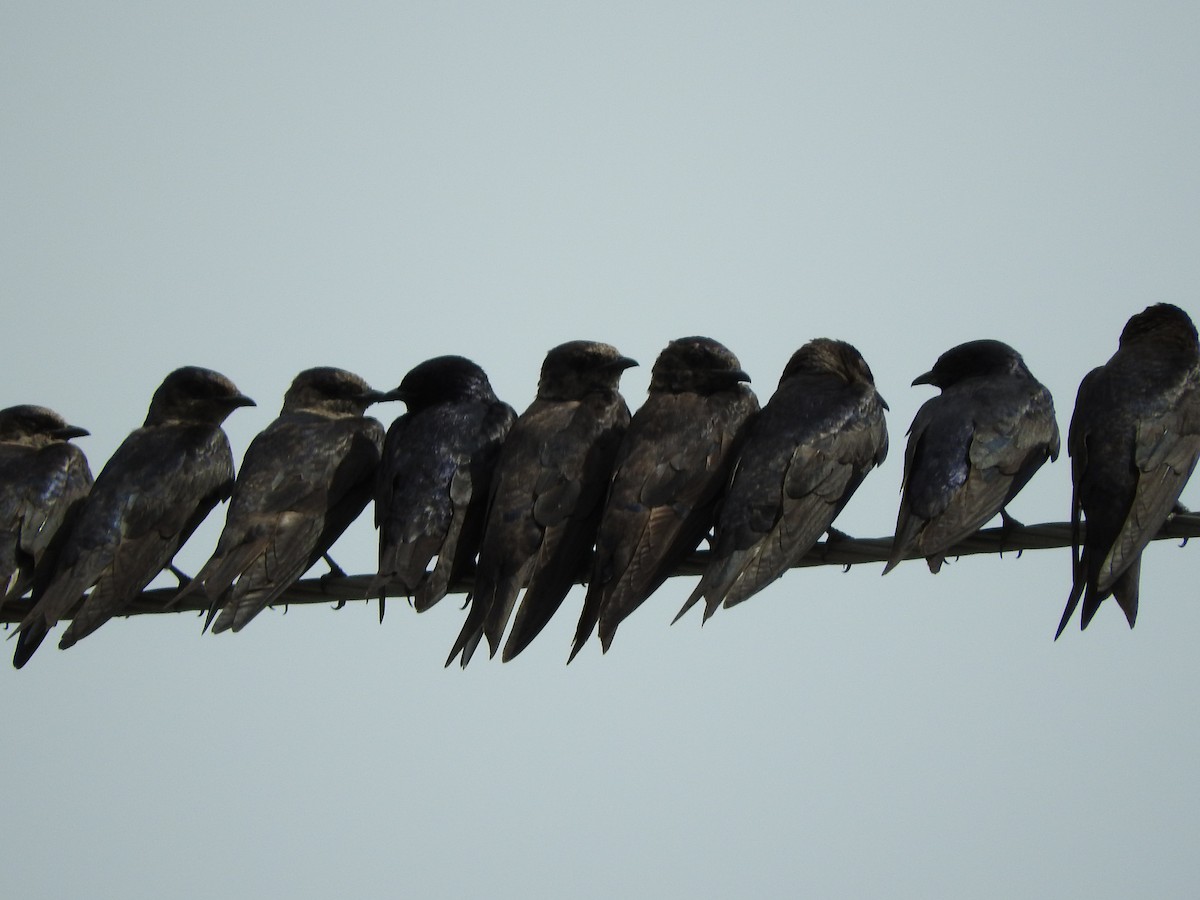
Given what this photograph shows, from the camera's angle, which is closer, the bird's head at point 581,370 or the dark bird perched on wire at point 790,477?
the dark bird perched on wire at point 790,477

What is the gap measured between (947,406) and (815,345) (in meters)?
1.43

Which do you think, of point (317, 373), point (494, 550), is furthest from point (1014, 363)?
point (317, 373)

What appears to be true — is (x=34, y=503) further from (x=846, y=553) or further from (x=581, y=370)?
(x=846, y=553)

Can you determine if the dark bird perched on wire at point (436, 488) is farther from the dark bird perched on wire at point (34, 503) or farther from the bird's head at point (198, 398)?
the dark bird perched on wire at point (34, 503)

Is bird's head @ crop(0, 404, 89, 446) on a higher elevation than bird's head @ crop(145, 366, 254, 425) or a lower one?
lower

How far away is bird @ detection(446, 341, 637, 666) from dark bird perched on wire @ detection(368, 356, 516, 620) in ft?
0.76

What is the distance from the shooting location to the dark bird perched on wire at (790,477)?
11.9 m

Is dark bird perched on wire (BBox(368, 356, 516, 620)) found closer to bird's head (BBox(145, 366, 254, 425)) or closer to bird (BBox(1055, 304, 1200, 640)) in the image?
bird's head (BBox(145, 366, 254, 425))

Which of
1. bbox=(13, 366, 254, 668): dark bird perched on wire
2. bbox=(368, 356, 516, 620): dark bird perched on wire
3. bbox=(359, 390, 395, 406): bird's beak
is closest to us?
bbox=(368, 356, 516, 620): dark bird perched on wire

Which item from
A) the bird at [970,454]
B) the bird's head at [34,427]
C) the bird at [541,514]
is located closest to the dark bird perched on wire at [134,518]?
the bird's head at [34,427]

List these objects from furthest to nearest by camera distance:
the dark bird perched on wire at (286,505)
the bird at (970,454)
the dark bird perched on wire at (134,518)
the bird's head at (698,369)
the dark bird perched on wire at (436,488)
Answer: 1. the bird's head at (698,369)
2. the dark bird perched on wire at (134,518)
3. the dark bird perched on wire at (286,505)
4. the dark bird perched on wire at (436,488)
5. the bird at (970,454)

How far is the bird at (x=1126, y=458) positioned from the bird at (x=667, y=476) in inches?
74.7

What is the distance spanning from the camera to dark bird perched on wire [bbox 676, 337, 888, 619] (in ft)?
39.2

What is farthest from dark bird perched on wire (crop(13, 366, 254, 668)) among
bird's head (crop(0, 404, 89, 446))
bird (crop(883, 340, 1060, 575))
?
bird (crop(883, 340, 1060, 575))
